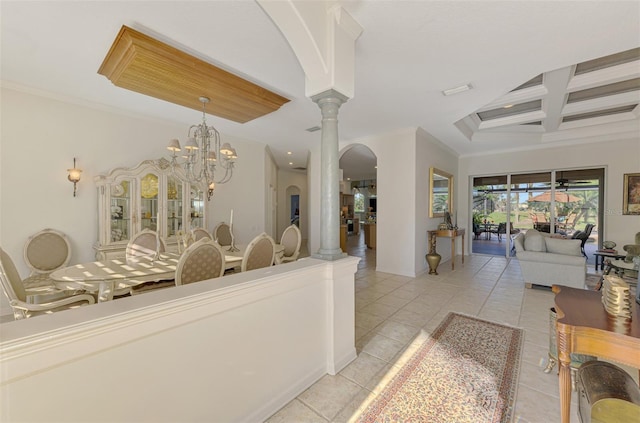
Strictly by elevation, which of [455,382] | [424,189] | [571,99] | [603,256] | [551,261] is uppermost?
[571,99]

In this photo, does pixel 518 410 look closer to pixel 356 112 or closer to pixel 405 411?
pixel 405 411

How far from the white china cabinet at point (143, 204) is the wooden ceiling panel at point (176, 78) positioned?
4.58 feet

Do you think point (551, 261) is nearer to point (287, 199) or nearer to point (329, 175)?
point (329, 175)

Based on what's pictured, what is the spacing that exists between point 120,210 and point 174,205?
737 mm

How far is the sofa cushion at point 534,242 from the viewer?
13.5ft

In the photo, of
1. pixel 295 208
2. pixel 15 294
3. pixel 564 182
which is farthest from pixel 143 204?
pixel 564 182

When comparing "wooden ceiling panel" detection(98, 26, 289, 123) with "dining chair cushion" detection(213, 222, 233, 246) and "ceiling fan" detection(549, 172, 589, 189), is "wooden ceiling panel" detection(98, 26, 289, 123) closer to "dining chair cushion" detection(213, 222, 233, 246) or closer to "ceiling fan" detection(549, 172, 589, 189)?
Result: "dining chair cushion" detection(213, 222, 233, 246)

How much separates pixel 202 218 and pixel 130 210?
1.10 m

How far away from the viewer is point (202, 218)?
15.1 ft

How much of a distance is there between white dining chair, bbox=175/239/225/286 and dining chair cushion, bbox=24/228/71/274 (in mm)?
2568

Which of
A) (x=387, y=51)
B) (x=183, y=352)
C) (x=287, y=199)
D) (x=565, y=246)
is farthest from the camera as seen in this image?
(x=287, y=199)

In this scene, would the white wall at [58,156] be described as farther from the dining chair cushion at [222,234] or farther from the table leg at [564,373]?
the table leg at [564,373]

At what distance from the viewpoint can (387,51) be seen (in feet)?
7.66

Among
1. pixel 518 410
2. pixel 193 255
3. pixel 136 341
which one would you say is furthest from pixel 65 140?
pixel 518 410
